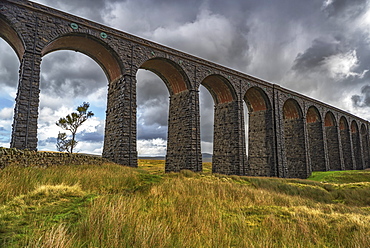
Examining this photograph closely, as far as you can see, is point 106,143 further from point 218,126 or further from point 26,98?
point 218,126

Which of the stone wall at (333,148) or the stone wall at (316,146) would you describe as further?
the stone wall at (333,148)

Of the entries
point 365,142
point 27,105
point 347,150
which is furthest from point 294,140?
point 27,105

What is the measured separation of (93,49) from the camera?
15.4 m

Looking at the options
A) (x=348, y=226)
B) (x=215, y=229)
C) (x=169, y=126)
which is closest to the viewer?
(x=215, y=229)

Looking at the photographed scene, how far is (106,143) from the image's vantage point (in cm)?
1603

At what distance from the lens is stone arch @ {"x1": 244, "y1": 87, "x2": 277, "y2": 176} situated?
23938 millimetres

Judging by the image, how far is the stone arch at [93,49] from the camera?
1413cm

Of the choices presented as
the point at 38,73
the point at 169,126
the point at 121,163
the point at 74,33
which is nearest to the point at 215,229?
the point at 121,163

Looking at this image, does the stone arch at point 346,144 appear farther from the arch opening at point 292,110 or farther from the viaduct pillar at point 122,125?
the viaduct pillar at point 122,125

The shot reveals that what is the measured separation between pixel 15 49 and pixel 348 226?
1774 centimetres

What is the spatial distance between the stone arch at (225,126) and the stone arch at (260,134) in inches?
155

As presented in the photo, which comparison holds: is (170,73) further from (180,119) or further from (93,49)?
(93,49)

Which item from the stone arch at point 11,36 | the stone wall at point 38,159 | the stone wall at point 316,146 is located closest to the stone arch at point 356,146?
the stone wall at point 316,146

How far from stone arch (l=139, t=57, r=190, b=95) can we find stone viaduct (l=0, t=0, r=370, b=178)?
3.2 inches
